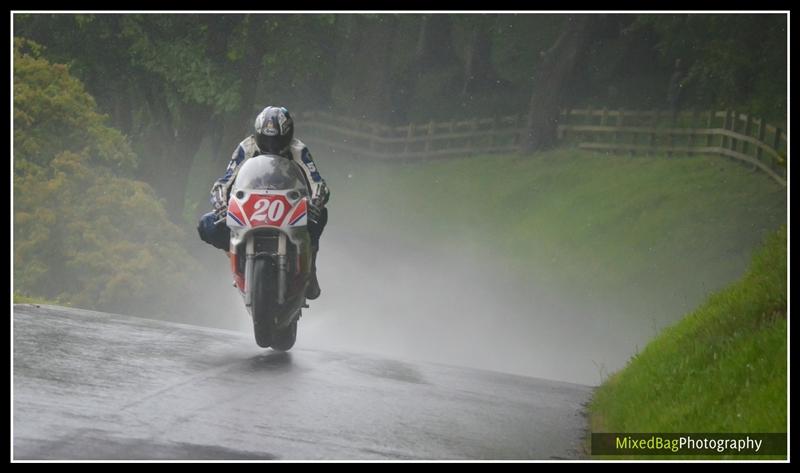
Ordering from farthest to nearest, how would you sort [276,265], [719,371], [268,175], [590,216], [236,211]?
1. [590,216]
2. [268,175]
3. [236,211]
4. [276,265]
5. [719,371]

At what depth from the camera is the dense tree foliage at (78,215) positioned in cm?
2380

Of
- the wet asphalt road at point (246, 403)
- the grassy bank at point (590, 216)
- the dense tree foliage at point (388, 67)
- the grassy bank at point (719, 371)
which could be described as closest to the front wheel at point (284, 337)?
the wet asphalt road at point (246, 403)

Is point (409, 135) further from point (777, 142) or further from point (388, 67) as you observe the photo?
point (777, 142)

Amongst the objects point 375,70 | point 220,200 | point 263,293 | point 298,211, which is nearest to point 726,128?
point 375,70

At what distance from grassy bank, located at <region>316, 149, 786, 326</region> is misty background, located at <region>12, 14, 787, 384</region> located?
3.0 inches

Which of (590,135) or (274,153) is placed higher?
(590,135)

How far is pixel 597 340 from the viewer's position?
29.5m

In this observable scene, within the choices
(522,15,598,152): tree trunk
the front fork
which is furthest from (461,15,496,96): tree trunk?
the front fork

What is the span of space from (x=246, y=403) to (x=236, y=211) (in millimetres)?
2290

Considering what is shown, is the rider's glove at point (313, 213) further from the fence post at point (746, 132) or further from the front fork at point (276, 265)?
the fence post at point (746, 132)

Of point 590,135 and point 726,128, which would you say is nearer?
point 726,128

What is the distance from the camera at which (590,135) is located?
4288 cm

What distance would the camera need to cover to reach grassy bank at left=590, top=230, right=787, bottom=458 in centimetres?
1024

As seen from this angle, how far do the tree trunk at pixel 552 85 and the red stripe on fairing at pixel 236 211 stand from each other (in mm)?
31077
